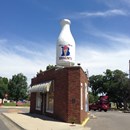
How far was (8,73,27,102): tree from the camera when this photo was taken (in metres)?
92.4

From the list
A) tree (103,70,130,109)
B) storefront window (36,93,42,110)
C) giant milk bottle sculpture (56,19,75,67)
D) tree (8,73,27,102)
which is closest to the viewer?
giant milk bottle sculpture (56,19,75,67)

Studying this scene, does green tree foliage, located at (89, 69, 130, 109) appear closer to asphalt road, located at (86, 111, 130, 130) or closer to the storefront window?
the storefront window

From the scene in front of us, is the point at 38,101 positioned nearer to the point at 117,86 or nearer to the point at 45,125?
the point at 45,125

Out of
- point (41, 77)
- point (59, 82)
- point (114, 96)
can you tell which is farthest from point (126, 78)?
point (59, 82)

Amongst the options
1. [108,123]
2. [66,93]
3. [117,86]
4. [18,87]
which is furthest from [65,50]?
[18,87]

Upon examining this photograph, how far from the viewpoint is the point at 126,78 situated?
7319 centimetres

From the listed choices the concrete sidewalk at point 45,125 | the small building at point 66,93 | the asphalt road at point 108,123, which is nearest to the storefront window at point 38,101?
the small building at point 66,93

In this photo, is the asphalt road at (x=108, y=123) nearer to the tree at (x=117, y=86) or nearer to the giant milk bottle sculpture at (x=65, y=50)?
the giant milk bottle sculpture at (x=65, y=50)

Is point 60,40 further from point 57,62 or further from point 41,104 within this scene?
point 41,104

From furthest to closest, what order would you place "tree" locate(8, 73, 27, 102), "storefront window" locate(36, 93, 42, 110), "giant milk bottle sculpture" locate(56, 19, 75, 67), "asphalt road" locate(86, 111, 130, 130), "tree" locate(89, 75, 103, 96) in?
1. "tree" locate(8, 73, 27, 102)
2. "tree" locate(89, 75, 103, 96)
3. "storefront window" locate(36, 93, 42, 110)
4. "giant milk bottle sculpture" locate(56, 19, 75, 67)
5. "asphalt road" locate(86, 111, 130, 130)

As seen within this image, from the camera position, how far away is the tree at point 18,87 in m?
92.4

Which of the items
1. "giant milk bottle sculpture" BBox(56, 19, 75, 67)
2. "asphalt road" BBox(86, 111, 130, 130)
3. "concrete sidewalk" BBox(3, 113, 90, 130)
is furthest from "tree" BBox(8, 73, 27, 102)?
"concrete sidewalk" BBox(3, 113, 90, 130)

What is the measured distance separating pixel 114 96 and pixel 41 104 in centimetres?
4988

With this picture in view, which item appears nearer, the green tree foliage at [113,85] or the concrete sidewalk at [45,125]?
the concrete sidewalk at [45,125]
